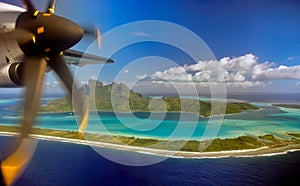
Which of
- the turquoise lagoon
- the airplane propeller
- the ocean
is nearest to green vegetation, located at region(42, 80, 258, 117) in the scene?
the turquoise lagoon

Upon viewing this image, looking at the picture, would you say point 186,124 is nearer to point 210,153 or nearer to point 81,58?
point 210,153

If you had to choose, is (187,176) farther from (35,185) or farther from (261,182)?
(35,185)

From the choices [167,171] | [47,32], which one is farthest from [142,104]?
[47,32]

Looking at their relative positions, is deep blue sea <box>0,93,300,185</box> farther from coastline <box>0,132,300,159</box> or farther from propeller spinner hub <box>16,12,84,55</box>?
propeller spinner hub <box>16,12,84,55</box>

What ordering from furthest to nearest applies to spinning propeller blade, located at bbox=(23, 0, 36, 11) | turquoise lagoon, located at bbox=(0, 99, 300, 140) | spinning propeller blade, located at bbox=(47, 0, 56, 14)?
turquoise lagoon, located at bbox=(0, 99, 300, 140)
spinning propeller blade, located at bbox=(47, 0, 56, 14)
spinning propeller blade, located at bbox=(23, 0, 36, 11)

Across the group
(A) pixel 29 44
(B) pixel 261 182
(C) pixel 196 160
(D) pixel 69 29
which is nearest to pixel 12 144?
(A) pixel 29 44
